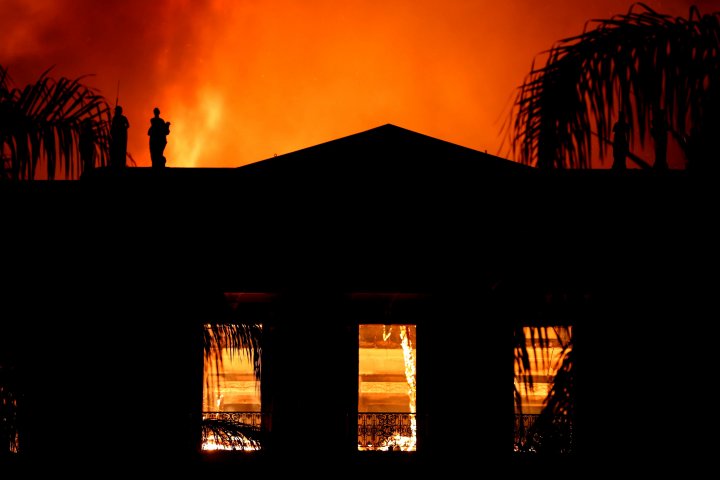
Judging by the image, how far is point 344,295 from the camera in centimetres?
941

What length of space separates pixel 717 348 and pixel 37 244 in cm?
445

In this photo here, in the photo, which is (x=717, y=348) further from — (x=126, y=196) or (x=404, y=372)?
(x=404, y=372)

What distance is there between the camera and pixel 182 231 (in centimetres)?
776

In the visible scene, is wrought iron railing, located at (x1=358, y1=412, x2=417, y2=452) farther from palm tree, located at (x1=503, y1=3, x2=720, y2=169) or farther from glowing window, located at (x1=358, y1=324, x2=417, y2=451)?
palm tree, located at (x1=503, y1=3, x2=720, y2=169)

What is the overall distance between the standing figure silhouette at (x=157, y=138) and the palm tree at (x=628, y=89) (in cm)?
833

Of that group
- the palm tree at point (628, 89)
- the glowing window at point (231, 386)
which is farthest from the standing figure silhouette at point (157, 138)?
the palm tree at point (628, 89)

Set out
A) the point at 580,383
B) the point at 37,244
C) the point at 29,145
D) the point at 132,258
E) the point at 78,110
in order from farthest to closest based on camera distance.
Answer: the point at 132,258, the point at 37,244, the point at 78,110, the point at 29,145, the point at 580,383

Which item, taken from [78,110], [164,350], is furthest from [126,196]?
[78,110]

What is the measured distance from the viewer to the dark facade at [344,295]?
382cm

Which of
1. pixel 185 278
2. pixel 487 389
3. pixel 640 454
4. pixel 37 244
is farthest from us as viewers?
pixel 487 389

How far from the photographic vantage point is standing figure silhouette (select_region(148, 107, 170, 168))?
10539 mm

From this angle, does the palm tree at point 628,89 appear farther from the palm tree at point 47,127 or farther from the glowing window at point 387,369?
the glowing window at point 387,369

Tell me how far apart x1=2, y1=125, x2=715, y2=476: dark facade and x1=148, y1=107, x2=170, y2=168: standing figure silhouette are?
175 centimetres

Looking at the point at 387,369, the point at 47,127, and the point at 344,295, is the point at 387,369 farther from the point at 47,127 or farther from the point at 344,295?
the point at 47,127
